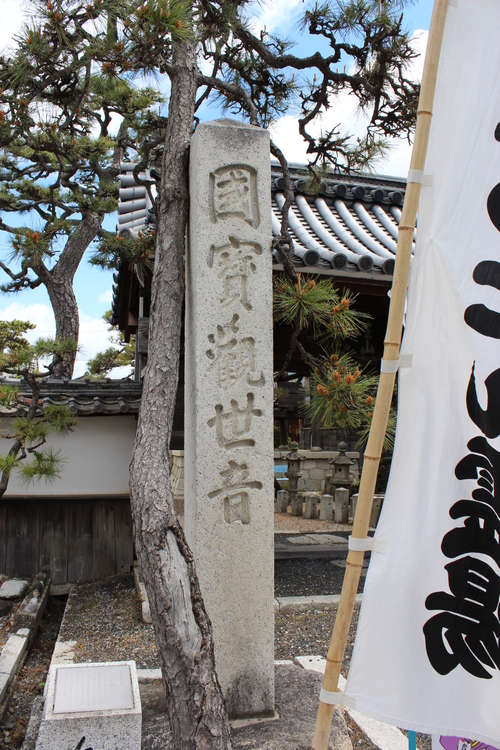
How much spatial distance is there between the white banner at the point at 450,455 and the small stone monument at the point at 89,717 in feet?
4.41

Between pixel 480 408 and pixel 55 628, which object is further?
pixel 55 628

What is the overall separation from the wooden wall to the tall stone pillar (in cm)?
381

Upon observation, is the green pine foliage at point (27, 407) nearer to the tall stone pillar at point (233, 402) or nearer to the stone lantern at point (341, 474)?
the tall stone pillar at point (233, 402)

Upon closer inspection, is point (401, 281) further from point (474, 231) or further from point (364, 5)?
point (364, 5)

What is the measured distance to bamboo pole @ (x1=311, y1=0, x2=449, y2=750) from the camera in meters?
2.10

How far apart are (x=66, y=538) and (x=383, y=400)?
238 inches

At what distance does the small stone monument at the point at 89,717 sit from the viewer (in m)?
2.83

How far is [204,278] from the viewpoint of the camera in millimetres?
3781

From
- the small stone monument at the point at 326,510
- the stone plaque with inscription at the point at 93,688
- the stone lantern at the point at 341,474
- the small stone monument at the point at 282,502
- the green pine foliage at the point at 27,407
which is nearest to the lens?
the stone plaque with inscription at the point at 93,688

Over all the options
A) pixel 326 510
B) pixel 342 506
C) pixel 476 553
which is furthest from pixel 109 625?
pixel 326 510

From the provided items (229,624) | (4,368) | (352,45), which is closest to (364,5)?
(352,45)

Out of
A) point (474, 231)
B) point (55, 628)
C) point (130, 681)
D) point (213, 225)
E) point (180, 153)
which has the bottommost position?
point (55, 628)

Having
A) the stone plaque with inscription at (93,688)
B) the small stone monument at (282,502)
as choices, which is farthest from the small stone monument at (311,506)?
the stone plaque with inscription at (93,688)

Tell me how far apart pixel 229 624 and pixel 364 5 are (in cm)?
422
